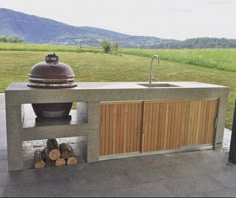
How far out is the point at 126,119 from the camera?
15.1ft

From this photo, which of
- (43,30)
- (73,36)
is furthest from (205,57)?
(43,30)

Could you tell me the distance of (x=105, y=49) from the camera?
730 inches

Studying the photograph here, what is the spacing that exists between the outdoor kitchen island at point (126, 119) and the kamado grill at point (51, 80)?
0.14 m

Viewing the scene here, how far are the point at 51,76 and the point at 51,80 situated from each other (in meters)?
0.07

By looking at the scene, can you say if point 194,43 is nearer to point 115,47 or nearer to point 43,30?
point 115,47

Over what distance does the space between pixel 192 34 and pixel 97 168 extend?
12.1 meters

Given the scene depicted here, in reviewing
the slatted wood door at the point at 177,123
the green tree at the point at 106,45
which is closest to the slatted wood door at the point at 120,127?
the slatted wood door at the point at 177,123

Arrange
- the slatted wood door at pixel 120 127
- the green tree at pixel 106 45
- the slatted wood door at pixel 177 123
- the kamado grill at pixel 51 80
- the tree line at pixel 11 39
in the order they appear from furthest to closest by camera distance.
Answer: the tree line at pixel 11 39, the green tree at pixel 106 45, the slatted wood door at pixel 177 123, the slatted wood door at pixel 120 127, the kamado grill at pixel 51 80

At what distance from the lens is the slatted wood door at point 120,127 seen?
447 centimetres

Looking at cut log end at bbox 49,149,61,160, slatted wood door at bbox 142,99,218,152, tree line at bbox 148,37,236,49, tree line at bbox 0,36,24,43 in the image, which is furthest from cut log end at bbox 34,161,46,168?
tree line at bbox 0,36,24,43

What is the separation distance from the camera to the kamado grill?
4129 mm

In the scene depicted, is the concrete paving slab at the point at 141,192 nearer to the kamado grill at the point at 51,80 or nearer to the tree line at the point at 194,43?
the kamado grill at the point at 51,80

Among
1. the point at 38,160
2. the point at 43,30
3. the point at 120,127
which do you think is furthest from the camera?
the point at 43,30

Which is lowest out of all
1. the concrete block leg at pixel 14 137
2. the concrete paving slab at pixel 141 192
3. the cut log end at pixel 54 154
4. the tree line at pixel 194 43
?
the concrete paving slab at pixel 141 192
